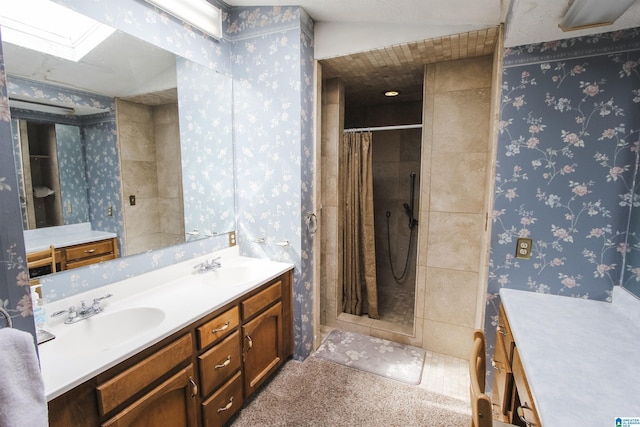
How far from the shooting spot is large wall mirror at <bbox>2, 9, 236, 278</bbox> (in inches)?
52.6

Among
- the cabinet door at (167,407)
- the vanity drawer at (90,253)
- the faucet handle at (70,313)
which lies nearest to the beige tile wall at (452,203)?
the cabinet door at (167,407)

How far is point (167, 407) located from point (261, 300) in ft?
2.28

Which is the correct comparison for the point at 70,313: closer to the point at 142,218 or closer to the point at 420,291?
the point at 142,218

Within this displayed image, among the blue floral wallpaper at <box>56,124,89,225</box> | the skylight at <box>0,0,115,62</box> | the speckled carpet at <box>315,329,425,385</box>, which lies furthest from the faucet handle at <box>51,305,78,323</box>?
the speckled carpet at <box>315,329,425,385</box>

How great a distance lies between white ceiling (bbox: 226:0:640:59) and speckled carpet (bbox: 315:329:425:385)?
2.15 meters

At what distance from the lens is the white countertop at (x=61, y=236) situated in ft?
4.31

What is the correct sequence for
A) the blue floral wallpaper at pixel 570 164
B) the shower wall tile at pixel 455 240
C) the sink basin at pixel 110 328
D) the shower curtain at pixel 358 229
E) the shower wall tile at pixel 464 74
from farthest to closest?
the shower curtain at pixel 358 229, the shower wall tile at pixel 455 240, the shower wall tile at pixel 464 74, the blue floral wallpaper at pixel 570 164, the sink basin at pixel 110 328

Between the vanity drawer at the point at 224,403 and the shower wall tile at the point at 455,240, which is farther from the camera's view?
the shower wall tile at the point at 455,240

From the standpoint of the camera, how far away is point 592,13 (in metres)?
1.15

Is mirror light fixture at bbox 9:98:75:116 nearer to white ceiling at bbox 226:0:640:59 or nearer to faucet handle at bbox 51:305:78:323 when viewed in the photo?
faucet handle at bbox 51:305:78:323

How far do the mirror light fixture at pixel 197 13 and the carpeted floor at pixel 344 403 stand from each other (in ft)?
7.93

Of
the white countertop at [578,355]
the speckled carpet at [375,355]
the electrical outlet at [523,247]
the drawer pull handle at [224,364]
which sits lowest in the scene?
the speckled carpet at [375,355]

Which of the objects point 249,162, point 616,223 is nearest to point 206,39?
point 249,162

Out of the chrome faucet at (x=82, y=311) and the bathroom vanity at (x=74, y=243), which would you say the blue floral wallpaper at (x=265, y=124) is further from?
the chrome faucet at (x=82, y=311)
